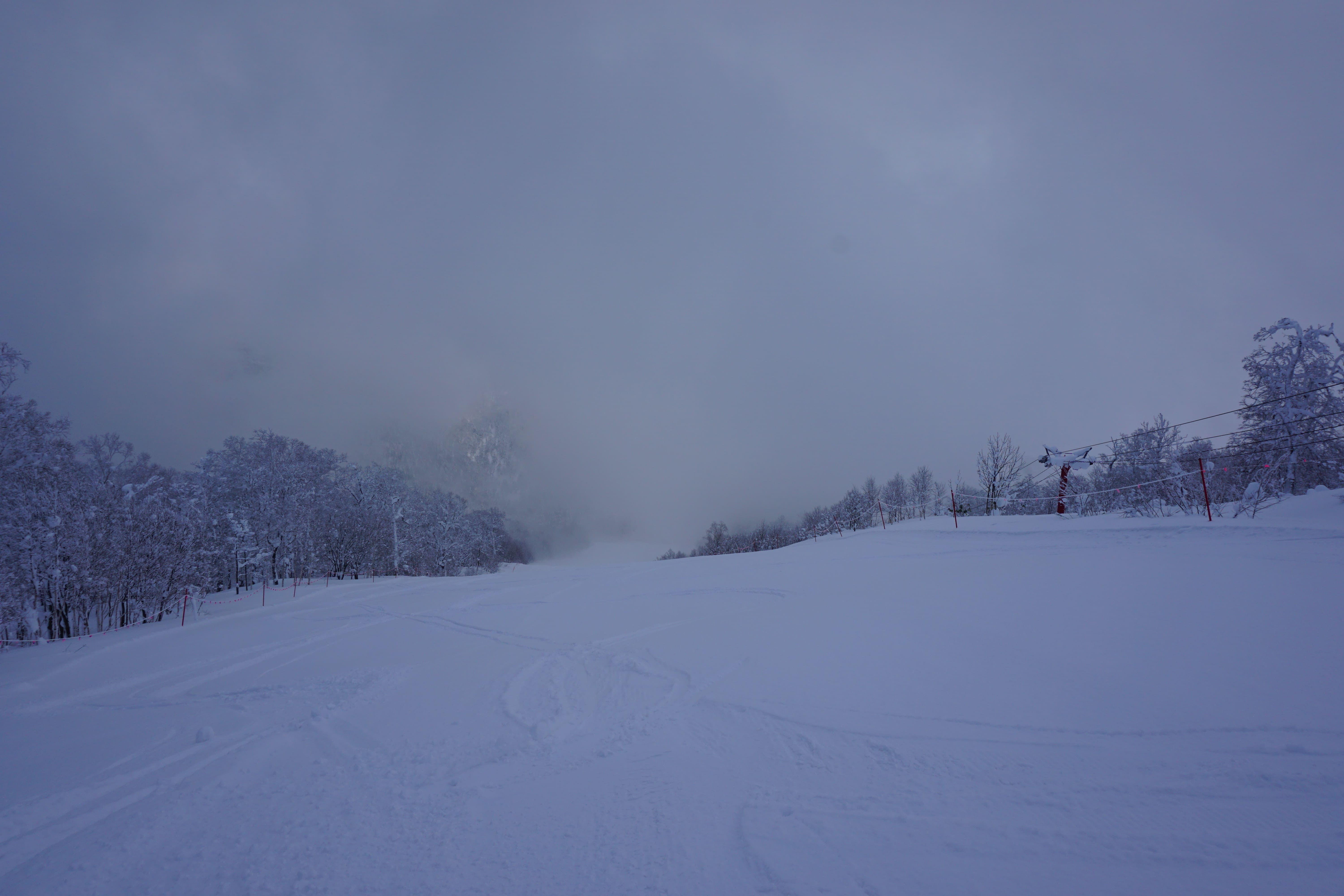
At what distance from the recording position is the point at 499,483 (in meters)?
121

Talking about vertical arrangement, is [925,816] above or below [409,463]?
below

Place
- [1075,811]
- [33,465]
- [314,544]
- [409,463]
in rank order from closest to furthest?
1. [1075,811]
2. [33,465]
3. [314,544]
4. [409,463]

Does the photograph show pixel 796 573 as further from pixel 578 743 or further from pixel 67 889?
pixel 67 889

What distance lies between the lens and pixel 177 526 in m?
20.8

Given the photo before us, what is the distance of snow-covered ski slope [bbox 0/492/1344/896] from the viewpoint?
2.73 meters

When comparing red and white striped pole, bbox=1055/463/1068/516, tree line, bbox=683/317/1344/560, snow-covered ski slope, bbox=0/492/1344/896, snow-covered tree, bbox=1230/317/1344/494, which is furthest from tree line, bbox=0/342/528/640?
snow-covered tree, bbox=1230/317/1344/494

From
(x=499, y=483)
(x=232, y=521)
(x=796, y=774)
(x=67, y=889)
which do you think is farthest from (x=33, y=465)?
(x=499, y=483)

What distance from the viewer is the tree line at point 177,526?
636 inches

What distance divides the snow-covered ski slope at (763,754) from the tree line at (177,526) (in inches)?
518

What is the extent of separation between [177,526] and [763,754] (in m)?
26.9

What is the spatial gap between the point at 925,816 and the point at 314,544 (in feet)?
124

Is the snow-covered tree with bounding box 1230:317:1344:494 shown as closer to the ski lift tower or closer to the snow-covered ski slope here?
the ski lift tower

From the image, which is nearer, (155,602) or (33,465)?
(33,465)

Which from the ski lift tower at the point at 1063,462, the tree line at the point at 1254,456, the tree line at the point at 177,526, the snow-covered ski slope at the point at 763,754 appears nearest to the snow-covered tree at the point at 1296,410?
the tree line at the point at 1254,456
